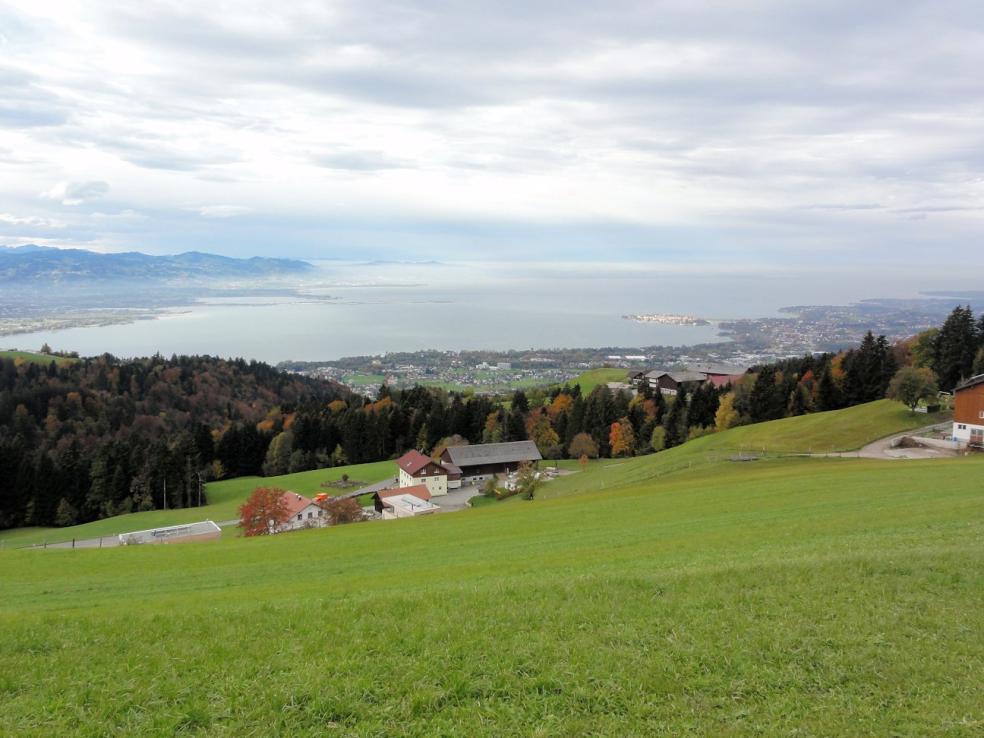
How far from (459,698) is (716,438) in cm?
4293

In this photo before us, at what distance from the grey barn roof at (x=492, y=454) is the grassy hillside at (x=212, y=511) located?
8.72m

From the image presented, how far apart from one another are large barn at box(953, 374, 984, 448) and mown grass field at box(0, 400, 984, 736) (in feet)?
77.4

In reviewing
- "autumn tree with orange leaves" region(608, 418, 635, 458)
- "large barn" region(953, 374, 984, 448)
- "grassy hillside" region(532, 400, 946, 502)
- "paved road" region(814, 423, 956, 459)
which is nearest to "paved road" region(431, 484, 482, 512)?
"grassy hillside" region(532, 400, 946, 502)

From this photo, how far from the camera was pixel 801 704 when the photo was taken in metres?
5.85

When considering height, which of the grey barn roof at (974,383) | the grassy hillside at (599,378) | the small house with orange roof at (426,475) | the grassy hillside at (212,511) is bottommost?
the grassy hillside at (212,511)

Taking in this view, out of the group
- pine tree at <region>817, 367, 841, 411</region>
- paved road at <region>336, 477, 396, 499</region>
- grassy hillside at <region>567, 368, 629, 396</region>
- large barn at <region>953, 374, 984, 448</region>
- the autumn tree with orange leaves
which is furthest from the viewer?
grassy hillside at <region>567, 368, 629, 396</region>

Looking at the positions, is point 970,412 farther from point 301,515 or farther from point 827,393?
point 301,515

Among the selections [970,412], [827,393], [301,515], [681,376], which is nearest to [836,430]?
[970,412]

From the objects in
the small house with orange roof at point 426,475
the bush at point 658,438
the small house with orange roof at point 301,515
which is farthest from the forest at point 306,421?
the small house with orange roof at point 301,515

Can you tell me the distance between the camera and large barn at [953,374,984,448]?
32531 millimetres

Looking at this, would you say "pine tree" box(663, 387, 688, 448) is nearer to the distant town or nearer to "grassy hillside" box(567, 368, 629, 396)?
"grassy hillside" box(567, 368, 629, 396)

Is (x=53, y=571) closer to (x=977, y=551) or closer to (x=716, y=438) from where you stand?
(x=977, y=551)

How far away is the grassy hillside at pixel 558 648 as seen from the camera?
578cm

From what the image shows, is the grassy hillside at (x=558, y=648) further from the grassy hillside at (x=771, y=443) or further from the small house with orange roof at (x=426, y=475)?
the small house with orange roof at (x=426, y=475)
